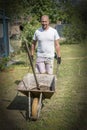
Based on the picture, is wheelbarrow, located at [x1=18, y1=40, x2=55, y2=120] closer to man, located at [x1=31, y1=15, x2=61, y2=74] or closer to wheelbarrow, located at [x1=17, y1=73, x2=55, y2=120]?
wheelbarrow, located at [x1=17, y1=73, x2=55, y2=120]

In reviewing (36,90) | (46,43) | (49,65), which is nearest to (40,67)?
(49,65)

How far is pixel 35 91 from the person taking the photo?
152 centimetres

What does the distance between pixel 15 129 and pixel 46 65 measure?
26.2 inches

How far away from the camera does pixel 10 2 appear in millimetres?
499

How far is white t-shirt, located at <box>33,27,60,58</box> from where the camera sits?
1.73m

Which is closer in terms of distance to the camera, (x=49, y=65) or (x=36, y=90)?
(x=36, y=90)

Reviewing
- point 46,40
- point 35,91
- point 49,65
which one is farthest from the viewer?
point 49,65

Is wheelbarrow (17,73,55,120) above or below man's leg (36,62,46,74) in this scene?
below

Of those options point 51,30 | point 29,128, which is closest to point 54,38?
point 51,30

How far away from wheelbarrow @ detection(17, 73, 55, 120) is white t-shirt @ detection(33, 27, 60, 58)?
152 mm

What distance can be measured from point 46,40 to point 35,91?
383mm

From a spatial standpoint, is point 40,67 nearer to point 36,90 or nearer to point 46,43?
point 46,43

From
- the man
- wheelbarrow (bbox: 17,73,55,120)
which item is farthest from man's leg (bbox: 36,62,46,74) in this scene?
wheelbarrow (bbox: 17,73,55,120)

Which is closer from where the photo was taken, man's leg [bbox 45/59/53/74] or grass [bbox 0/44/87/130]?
grass [bbox 0/44/87/130]
